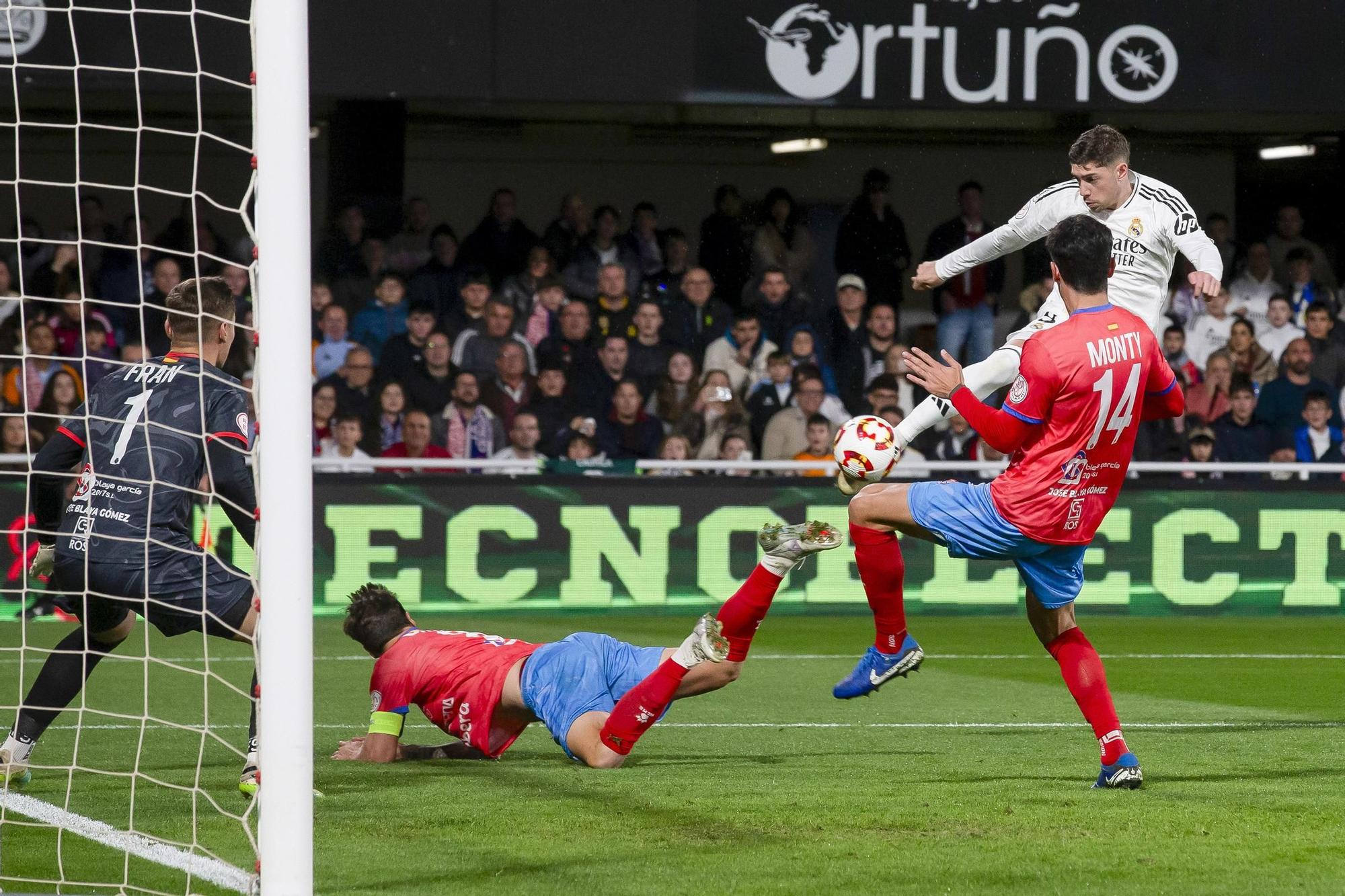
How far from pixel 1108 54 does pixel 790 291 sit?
10.8 feet

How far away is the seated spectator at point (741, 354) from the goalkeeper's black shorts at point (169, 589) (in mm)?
8724

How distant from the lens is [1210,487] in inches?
506

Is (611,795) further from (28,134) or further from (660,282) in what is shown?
(28,134)

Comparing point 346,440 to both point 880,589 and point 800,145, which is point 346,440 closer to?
point 800,145

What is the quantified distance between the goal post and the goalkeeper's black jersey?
5.20 ft

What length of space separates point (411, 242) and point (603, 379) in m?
2.68

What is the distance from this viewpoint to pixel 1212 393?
47.6 feet

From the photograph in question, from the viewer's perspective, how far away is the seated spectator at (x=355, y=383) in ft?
44.5

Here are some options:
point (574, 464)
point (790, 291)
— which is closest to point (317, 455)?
point (574, 464)

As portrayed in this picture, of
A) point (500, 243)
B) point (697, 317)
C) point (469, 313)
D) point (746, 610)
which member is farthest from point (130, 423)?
point (500, 243)

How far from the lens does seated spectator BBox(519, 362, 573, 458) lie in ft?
45.4

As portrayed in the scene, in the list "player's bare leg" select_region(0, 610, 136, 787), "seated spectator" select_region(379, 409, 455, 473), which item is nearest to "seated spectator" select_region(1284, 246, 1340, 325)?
"seated spectator" select_region(379, 409, 455, 473)

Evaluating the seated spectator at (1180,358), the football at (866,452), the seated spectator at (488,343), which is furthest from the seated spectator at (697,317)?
the football at (866,452)

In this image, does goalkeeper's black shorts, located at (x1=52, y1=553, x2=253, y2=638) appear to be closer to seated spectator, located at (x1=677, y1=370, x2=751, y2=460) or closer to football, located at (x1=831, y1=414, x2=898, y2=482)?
football, located at (x1=831, y1=414, x2=898, y2=482)
